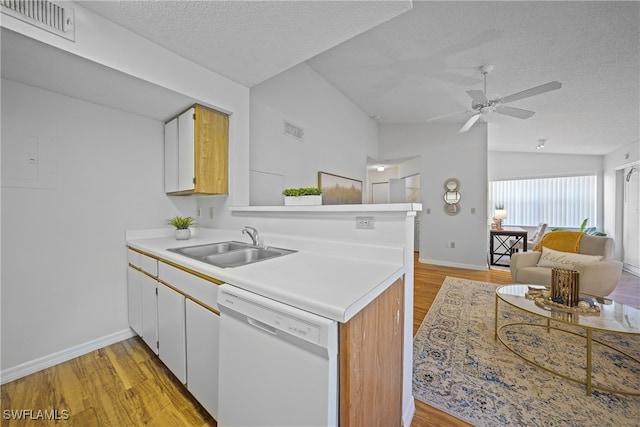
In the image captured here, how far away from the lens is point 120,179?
82.3 inches

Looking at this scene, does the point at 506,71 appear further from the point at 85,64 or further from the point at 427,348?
the point at 85,64

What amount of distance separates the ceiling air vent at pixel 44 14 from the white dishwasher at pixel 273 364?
166 centimetres

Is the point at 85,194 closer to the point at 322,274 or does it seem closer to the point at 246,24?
the point at 246,24

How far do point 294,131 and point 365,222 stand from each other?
2378 millimetres

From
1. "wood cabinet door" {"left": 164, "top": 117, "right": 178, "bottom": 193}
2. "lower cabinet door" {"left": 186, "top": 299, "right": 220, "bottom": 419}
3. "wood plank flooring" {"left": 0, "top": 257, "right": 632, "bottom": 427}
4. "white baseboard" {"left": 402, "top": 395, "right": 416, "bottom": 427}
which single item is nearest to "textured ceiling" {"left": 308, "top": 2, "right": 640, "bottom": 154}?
"wood cabinet door" {"left": 164, "top": 117, "right": 178, "bottom": 193}

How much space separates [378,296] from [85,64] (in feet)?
6.98

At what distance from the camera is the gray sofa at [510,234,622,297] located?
241cm

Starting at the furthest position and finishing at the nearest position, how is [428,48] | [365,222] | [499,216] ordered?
1. [499,216]
2. [428,48]
3. [365,222]

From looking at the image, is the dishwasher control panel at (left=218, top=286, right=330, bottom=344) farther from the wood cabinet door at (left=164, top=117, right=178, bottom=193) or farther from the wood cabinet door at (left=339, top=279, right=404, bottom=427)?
the wood cabinet door at (left=164, top=117, right=178, bottom=193)

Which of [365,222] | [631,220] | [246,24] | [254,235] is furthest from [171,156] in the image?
[631,220]

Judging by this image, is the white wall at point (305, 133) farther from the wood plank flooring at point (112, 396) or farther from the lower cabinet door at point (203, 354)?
the wood plank flooring at point (112, 396)

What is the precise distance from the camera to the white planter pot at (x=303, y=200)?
174cm

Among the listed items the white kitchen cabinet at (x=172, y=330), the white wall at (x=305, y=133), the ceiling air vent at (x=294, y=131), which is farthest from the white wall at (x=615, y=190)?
the white kitchen cabinet at (x=172, y=330)

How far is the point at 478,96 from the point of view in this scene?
8.83 ft
